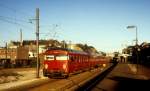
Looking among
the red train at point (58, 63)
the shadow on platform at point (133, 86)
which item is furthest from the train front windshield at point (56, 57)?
the shadow on platform at point (133, 86)

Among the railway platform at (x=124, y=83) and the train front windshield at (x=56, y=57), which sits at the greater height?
the train front windshield at (x=56, y=57)

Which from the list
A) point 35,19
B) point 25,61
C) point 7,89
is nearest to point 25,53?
point 25,61

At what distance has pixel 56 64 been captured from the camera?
28.9m

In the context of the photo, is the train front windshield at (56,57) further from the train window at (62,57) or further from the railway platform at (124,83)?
the railway platform at (124,83)

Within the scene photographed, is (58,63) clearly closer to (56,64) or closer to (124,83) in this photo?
(56,64)

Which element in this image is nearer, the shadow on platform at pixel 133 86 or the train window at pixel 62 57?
the shadow on platform at pixel 133 86

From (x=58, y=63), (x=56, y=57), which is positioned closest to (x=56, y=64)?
(x=58, y=63)

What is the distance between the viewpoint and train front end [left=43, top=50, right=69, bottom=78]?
28.6 meters

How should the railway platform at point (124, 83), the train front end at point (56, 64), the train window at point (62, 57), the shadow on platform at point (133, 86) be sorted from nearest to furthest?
the shadow on platform at point (133, 86) → the railway platform at point (124, 83) → the train front end at point (56, 64) → the train window at point (62, 57)

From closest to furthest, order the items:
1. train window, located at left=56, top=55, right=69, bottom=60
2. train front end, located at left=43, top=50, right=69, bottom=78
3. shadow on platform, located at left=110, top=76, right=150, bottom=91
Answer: shadow on platform, located at left=110, top=76, right=150, bottom=91 < train front end, located at left=43, top=50, right=69, bottom=78 < train window, located at left=56, top=55, right=69, bottom=60

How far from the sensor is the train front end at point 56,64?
2862cm

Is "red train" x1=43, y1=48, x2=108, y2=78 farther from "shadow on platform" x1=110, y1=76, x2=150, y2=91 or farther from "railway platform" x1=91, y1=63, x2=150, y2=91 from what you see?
"shadow on platform" x1=110, y1=76, x2=150, y2=91

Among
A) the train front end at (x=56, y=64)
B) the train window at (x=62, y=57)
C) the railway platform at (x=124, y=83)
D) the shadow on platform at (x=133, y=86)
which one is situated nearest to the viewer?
the shadow on platform at (x=133, y=86)

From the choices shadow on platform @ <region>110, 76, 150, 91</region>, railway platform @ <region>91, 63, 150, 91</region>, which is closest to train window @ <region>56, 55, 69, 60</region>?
railway platform @ <region>91, 63, 150, 91</region>
